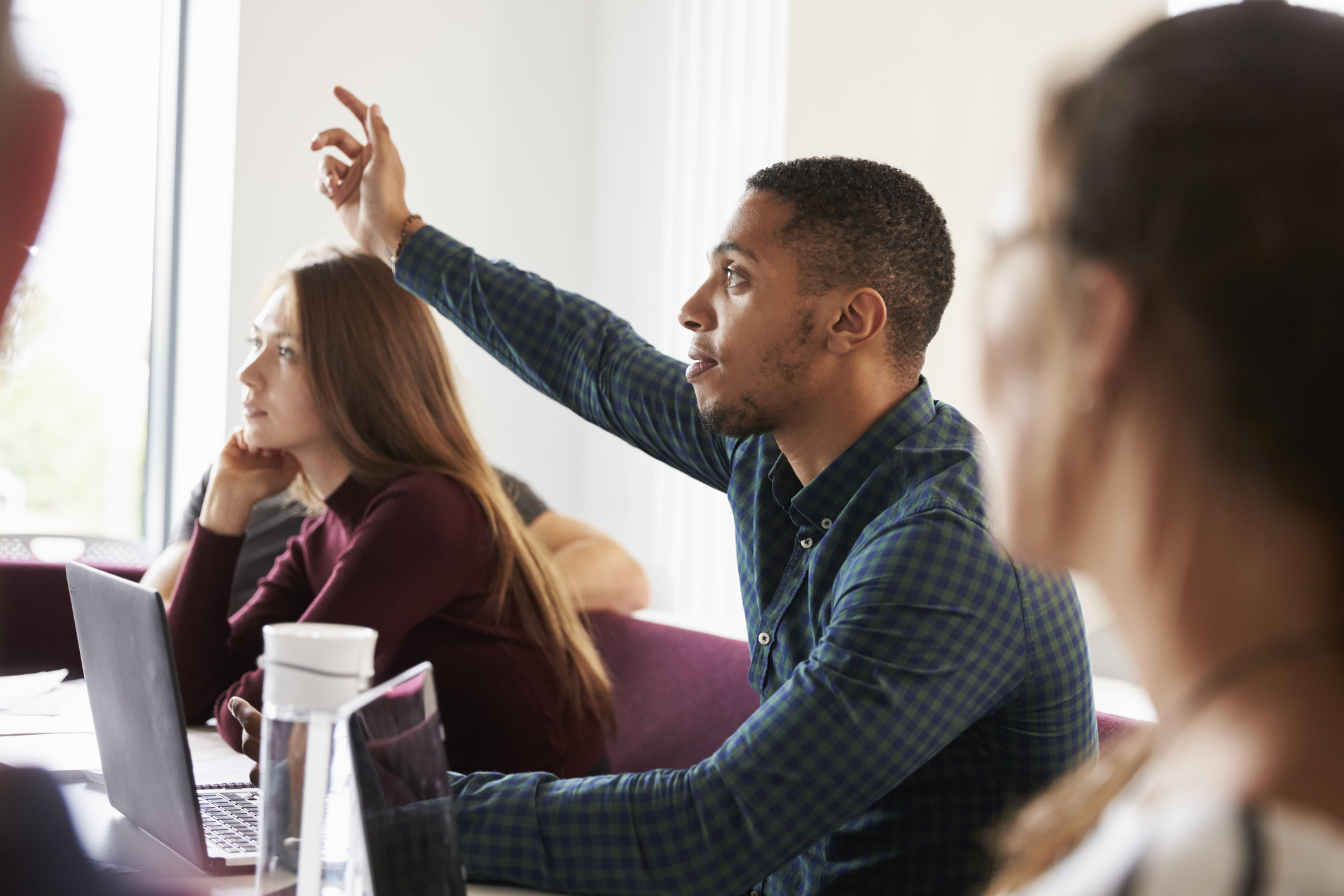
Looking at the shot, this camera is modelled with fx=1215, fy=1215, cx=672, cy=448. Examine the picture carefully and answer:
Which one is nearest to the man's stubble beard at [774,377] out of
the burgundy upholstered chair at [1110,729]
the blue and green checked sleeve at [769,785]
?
the blue and green checked sleeve at [769,785]

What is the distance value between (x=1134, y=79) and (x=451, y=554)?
1.23 metres

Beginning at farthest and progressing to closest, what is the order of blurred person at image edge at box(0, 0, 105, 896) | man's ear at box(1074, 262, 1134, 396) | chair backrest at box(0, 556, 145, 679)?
chair backrest at box(0, 556, 145, 679), man's ear at box(1074, 262, 1134, 396), blurred person at image edge at box(0, 0, 105, 896)

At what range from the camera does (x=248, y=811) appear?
3.61ft

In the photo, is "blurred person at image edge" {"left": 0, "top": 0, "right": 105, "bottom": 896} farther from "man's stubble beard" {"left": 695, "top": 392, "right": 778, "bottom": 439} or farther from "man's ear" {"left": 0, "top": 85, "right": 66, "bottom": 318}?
"man's stubble beard" {"left": 695, "top": 392, "right": 778, "bottom": 439}

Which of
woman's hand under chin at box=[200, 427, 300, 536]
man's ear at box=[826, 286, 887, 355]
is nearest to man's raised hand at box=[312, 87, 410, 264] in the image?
woman's hand under chin at box=[200, 427, 300, 536]

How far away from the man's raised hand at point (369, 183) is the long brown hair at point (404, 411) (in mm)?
148

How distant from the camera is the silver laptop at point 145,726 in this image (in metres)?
0.91

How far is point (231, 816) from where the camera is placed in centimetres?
108

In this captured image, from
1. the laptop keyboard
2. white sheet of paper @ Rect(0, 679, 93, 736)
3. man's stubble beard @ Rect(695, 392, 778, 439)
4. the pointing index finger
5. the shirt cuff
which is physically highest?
the pointing index finger

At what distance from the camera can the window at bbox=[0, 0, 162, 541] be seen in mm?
3098

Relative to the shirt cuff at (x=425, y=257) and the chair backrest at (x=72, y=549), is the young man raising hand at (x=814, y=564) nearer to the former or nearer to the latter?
the shirt cuff at (x=425, y=257)

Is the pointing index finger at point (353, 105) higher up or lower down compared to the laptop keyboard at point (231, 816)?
higher up

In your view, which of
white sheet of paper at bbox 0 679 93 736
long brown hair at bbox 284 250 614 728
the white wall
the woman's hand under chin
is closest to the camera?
white sheet of paper at bbox 0 679 93 736

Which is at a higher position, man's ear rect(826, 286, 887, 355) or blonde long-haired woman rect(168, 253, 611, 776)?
man's ear rect(826, 286, 887, 355)
